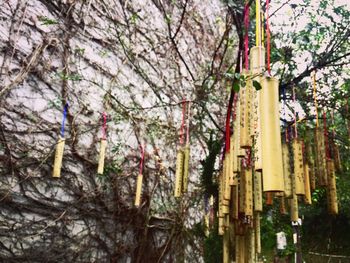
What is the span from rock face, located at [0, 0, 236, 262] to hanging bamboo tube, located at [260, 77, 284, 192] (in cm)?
167

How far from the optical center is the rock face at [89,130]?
3.04m

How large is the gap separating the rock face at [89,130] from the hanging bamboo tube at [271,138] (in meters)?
1.67

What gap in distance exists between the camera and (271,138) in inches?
43.4

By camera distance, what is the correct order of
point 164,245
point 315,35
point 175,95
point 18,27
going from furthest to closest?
point 175,95, point 164,245, point 315,35, point 18,27

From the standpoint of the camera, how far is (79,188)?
11.1ft

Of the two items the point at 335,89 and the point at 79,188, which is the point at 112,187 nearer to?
the point at 79,188

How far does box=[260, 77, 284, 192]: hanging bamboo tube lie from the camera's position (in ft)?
3.44

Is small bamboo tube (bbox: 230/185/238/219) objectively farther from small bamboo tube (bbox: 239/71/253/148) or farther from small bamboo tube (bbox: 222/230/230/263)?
small bamboo tube (bbox: 239/71/253/148)

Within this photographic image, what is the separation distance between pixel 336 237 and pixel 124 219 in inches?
233

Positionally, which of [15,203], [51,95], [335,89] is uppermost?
[335,89]

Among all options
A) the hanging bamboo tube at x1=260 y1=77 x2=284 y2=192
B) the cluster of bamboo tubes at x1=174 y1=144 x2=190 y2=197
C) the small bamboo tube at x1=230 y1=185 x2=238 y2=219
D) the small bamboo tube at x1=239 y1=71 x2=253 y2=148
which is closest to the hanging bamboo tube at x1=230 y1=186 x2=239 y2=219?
the small bamboo tube at x1=230 y1=185 x2=238 y2=219

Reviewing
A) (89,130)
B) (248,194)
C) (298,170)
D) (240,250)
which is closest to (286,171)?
(298,170)

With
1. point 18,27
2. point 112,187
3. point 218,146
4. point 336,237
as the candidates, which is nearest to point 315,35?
point 218,146

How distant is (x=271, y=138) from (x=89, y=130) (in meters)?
2.66
